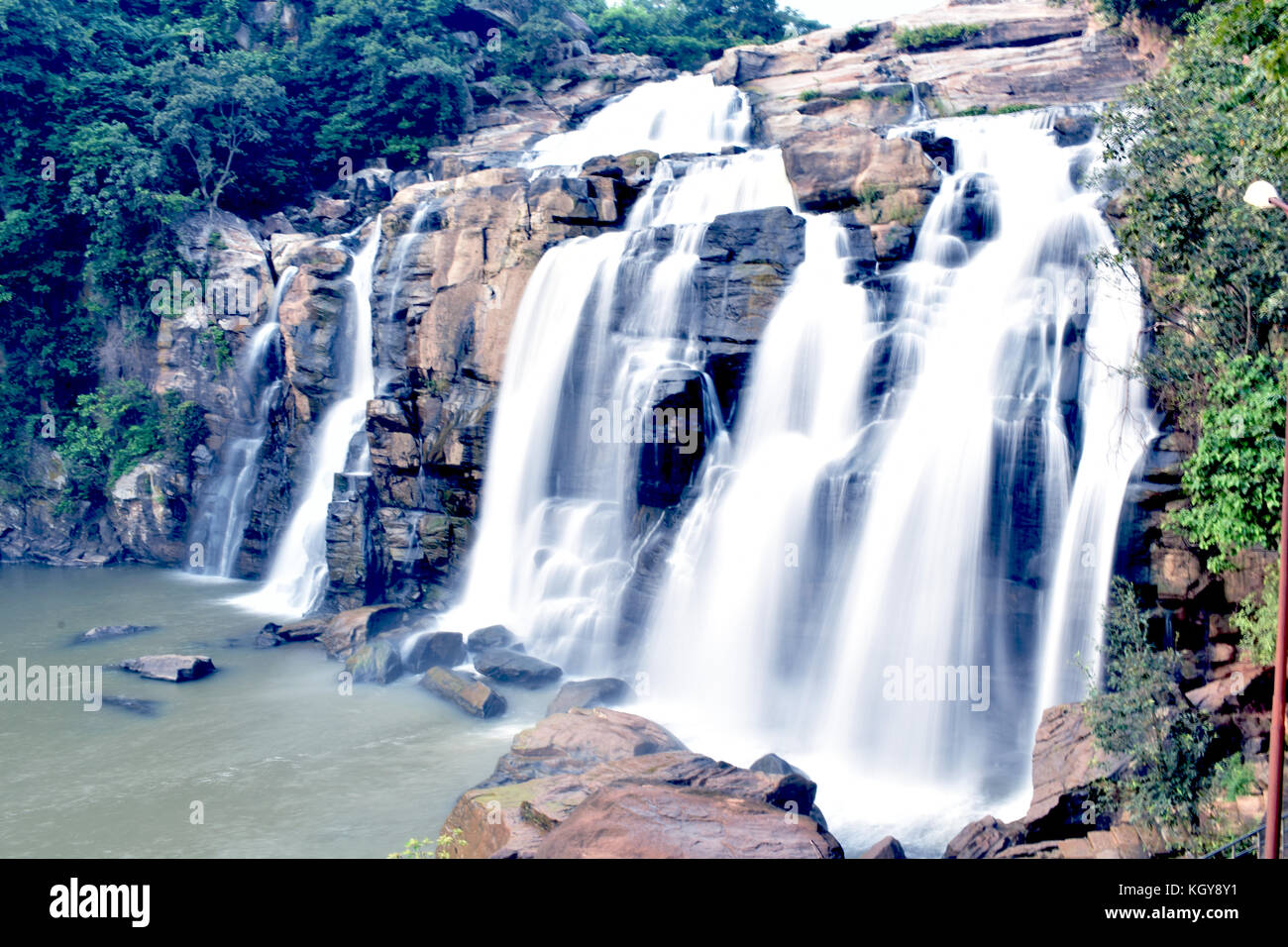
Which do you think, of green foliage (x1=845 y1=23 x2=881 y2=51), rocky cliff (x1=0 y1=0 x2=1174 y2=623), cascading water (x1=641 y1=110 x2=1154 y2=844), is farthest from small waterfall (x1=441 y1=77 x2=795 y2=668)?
green foliage (x1=845 y1=23 x2=881 y2=51)

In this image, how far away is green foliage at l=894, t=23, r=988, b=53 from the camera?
30.1 metres

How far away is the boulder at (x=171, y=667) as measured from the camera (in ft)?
59.8

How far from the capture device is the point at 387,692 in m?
17.8

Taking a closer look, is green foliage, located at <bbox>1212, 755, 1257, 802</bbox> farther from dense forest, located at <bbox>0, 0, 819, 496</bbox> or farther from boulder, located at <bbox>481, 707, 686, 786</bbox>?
dense forest, located at <bbox>0, 0, 819, 496</bbox>

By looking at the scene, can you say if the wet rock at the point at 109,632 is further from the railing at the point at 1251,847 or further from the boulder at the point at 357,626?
the railing at the point at 1251,847

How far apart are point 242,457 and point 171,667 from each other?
34.7ft

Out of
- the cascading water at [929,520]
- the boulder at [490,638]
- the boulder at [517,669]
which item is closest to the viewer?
the cascading water at [929,520]

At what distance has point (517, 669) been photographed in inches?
711

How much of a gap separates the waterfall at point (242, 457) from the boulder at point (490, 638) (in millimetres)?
10994

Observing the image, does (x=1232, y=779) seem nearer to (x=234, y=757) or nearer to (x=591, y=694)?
(x=591, y=694)

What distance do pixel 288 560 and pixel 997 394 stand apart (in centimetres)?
1892

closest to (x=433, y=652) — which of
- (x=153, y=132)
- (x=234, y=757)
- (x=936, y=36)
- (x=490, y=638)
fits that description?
(x=490, y=638)

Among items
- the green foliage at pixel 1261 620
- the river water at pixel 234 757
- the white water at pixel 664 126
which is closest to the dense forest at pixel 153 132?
the white water at pixel 664 126
